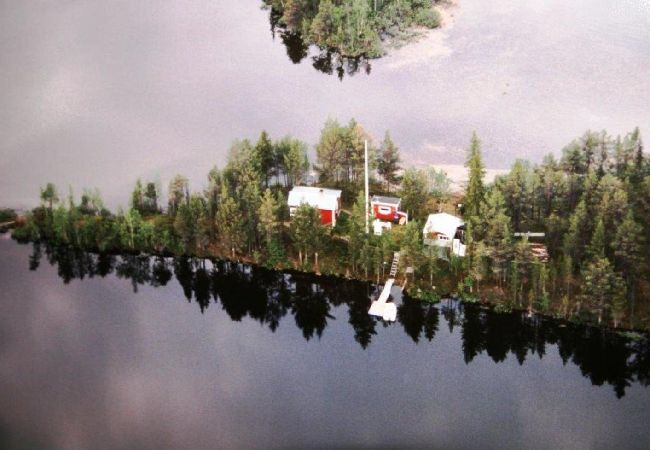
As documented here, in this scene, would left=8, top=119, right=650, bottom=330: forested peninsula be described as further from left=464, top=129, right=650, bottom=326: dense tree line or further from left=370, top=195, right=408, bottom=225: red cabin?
left=370, top=195, right=408, bottom=225: red cabin

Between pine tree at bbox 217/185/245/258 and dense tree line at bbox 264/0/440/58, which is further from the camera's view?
dense tree line at bbox 264/0/440/58

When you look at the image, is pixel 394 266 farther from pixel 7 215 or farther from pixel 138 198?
pixel 7 215

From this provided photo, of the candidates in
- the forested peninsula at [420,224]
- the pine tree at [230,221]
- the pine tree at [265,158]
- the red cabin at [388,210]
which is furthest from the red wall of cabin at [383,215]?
the pine tree at [230,221]

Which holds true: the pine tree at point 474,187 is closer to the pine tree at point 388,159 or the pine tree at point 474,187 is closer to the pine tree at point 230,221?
the pine tree at point 388,159

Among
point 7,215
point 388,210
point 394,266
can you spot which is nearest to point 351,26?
point 388,210

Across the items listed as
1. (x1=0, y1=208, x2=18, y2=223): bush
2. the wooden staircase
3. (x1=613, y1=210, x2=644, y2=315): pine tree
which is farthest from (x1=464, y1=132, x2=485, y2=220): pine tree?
(x1=0, y1=208, x2=18, y2=223): bush
